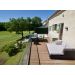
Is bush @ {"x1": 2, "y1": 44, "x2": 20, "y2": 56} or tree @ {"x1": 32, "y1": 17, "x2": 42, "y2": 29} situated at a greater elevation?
tree @ {"x1": 32, "y1": 17, "x2": 42, "y2": 29}

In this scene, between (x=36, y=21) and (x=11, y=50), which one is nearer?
(x=11, y=50)

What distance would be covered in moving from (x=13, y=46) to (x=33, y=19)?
3111mm

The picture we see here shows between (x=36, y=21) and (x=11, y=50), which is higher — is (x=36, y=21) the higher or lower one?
the higher one

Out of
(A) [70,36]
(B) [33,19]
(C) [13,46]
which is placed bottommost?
(C) [13,46]

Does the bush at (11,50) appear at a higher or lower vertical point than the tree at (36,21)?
lower
